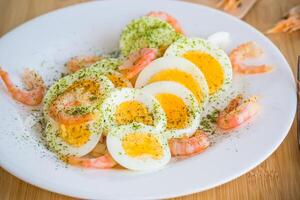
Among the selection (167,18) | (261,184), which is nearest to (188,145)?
(261,184)

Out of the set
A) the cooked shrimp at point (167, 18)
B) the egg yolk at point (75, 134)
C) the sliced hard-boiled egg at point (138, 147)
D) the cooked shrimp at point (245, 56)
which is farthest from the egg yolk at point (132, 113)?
the cooked shrimp at point (167, 18)

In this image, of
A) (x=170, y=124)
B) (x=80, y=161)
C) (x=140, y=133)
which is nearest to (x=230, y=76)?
(x=170, y=124)

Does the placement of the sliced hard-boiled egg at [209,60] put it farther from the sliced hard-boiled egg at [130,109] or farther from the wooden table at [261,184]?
the wooden table at [261,184]

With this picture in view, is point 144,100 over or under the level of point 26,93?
over

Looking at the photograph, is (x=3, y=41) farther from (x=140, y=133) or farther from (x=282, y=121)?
(x=282, y=121)

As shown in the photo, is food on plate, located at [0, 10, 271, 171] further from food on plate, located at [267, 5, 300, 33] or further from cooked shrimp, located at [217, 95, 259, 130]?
food on plate, located at [267, 5, 300, 33]

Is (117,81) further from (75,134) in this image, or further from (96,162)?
(96,162)
